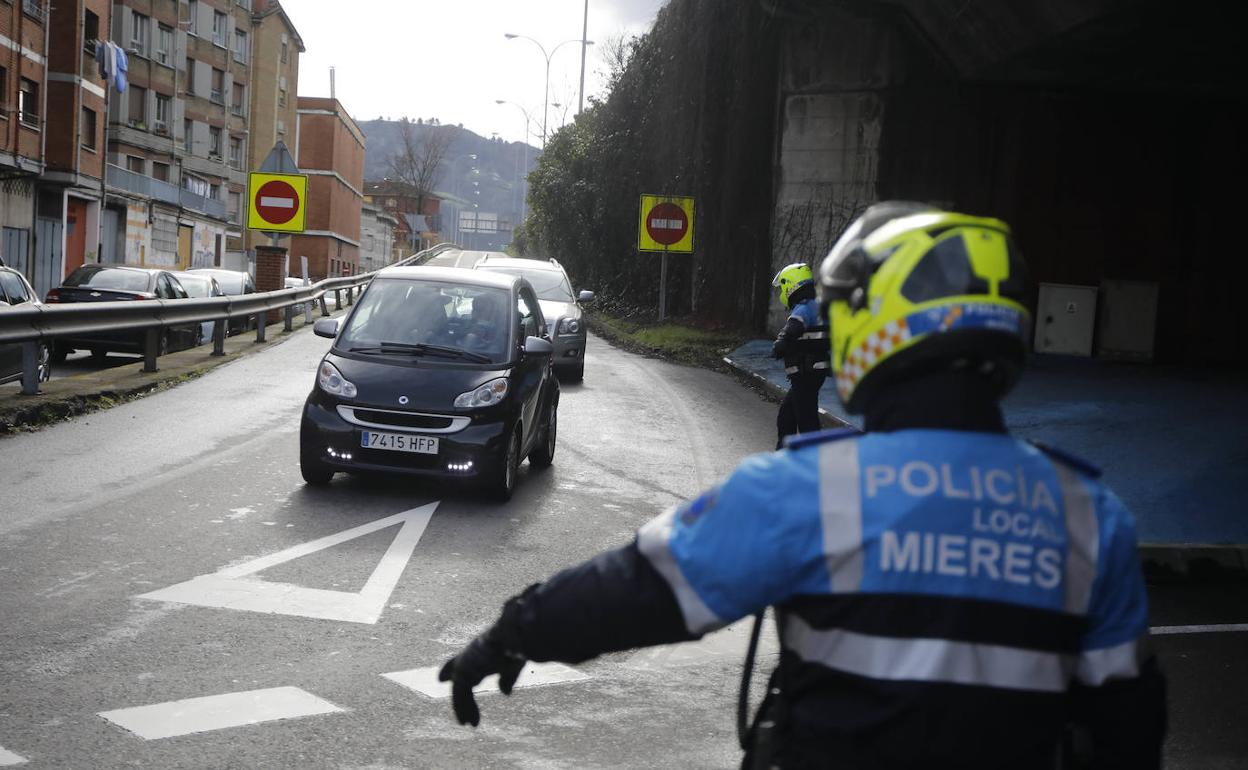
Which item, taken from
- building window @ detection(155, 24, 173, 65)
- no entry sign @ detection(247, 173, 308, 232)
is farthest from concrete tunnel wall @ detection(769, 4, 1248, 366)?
building window @ detection(155, 24, 173, 65)

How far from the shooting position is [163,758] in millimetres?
4293

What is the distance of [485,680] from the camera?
17.3 feet

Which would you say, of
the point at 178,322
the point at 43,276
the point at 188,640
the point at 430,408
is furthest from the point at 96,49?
the point at 188,640

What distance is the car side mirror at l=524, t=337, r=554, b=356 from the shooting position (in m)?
10.2

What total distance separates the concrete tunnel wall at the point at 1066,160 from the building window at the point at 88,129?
30.2m

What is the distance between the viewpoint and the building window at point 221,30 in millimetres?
68812

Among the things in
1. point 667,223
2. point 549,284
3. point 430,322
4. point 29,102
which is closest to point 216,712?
point 430,322

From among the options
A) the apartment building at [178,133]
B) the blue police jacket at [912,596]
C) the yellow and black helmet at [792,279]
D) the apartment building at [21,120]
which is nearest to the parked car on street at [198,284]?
the yellow and black helmet at [792,279]

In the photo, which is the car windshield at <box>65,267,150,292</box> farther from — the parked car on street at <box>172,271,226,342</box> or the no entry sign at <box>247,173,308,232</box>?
the no entry sign at <box>247,173,308,232</box>

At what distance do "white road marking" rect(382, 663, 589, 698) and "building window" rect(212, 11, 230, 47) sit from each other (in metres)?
69.1

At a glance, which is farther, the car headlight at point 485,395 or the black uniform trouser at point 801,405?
the black uniform trouser at point 801,405

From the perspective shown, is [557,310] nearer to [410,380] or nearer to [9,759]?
[410,380]

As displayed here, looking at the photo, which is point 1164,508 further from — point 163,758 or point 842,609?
point 842,609

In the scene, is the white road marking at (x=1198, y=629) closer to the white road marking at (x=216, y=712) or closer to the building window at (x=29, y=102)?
the white road marking at (x=216, y=712)
